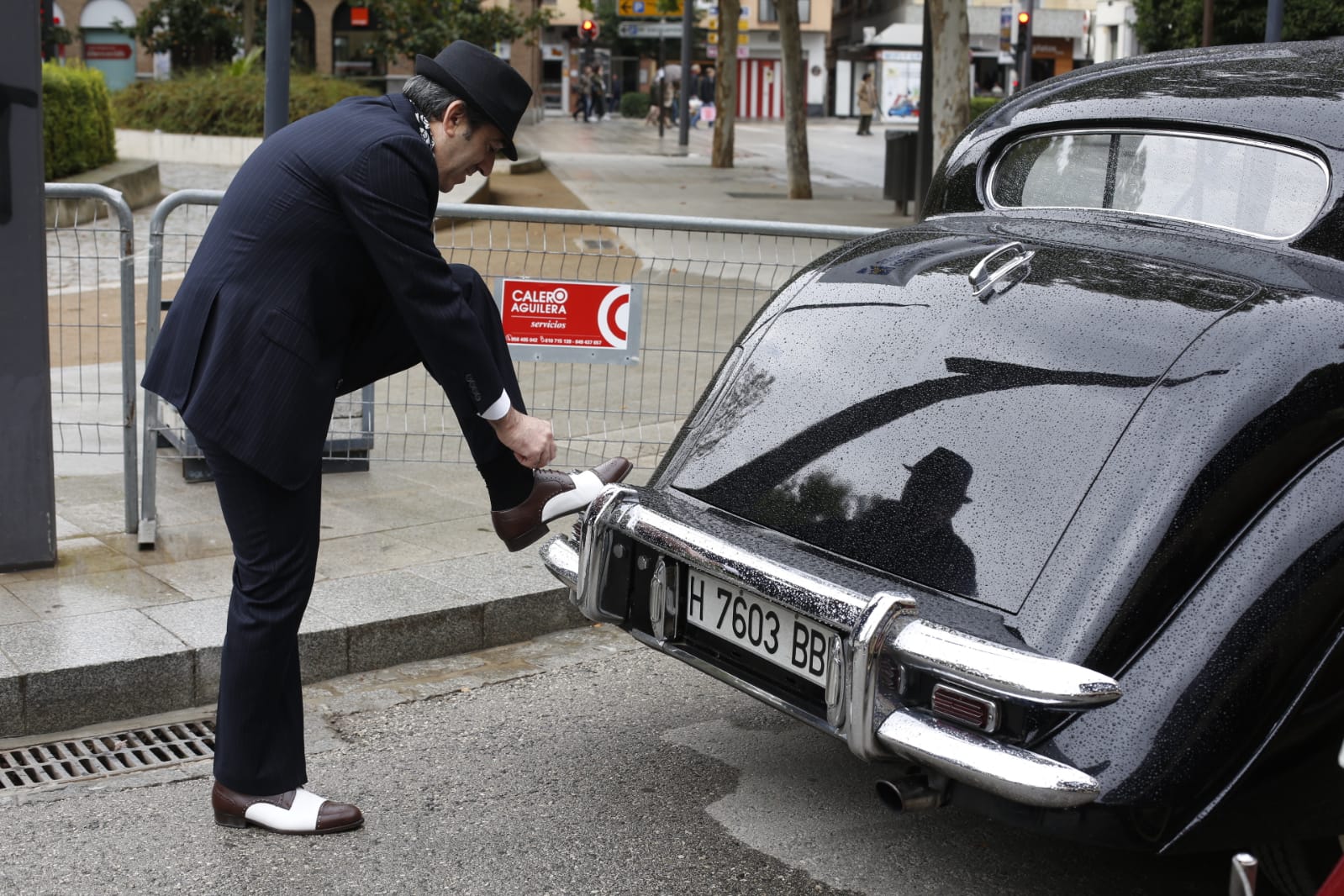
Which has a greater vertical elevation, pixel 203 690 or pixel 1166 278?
pixel 1166 278

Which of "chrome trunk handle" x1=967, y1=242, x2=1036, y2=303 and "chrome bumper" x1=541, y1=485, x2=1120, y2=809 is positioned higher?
"chrome trunk handle" x1=967, y1=242, x2=1036, y2=303

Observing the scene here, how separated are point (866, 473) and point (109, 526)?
3.45m

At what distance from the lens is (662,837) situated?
11.7 feet

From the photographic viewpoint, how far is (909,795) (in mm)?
2975

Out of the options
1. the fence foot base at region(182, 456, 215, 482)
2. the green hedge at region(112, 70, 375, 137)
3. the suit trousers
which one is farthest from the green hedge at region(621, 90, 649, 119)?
the suit trousers

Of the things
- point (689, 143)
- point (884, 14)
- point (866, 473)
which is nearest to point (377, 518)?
point (866, 473)

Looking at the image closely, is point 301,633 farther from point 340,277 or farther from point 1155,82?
point 1155,82

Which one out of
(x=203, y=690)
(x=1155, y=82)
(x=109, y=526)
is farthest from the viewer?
(x=109, y=526)

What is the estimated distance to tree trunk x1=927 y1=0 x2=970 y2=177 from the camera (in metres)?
15.1

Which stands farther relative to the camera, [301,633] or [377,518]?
[377,518]

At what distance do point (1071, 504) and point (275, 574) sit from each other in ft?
5.74

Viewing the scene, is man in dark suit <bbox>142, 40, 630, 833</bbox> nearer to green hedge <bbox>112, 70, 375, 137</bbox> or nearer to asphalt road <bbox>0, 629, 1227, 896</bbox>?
asphalt road <bbox>0, 629, 1227, 896</bbox>

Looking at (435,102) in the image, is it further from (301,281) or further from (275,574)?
(275,574)

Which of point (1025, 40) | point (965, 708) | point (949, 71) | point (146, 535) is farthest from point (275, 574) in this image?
point (1025, 40)
